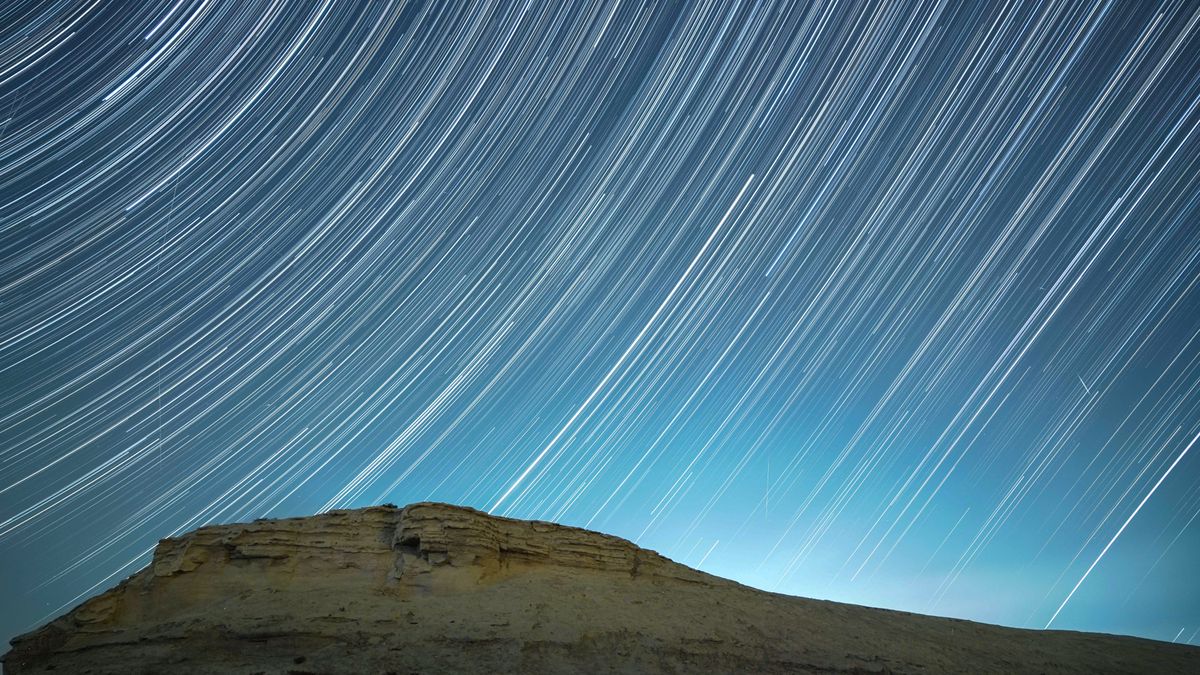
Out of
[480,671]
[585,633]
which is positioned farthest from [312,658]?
[585,633]

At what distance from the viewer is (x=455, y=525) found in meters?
18.6

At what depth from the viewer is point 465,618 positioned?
1529 centimetres

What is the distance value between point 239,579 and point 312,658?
203 inches

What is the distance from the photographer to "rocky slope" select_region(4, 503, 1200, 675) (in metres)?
13.8

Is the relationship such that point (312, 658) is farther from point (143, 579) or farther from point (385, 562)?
point (143, 579)

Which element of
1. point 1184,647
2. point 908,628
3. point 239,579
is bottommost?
point 1184,647

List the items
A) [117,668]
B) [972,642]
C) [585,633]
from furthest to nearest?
[972,642] → [585,633] → [117,668]

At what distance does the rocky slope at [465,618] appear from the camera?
1382 centimetres

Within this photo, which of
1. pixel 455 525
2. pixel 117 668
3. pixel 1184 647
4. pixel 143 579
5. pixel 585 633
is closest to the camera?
pixel 117 668

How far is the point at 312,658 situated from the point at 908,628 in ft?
59.1

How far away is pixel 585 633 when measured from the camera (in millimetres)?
15234

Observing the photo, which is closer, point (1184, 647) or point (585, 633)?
point (585, 633)

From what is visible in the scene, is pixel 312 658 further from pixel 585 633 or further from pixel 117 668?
pixel 585 633

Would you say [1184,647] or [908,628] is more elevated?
[908,628]
